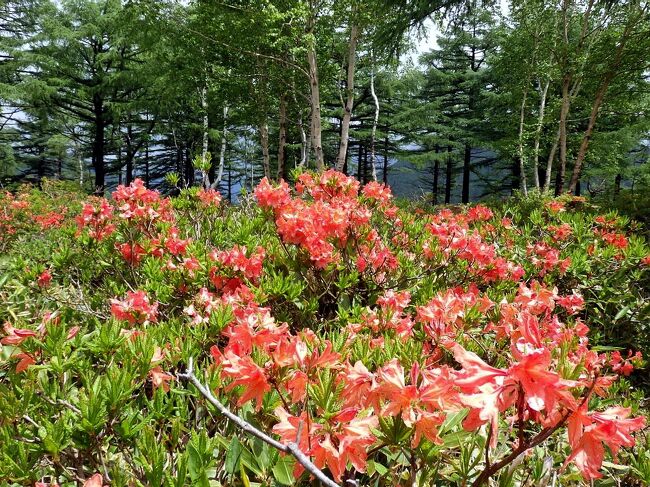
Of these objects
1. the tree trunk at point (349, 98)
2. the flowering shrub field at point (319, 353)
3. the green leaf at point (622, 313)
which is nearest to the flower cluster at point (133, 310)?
the flowering shrub field at point (319, 353)

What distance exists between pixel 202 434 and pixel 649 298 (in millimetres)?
3921

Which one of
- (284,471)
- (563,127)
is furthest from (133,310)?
(563,127)

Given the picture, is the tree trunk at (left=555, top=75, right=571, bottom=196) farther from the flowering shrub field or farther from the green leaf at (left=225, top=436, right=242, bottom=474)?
the green leaf at (left=225, top=436, right=242, bottom=474)

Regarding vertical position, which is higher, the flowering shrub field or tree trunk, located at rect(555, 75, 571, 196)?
tree trunk, located at rect(555, 75, 571, 196)

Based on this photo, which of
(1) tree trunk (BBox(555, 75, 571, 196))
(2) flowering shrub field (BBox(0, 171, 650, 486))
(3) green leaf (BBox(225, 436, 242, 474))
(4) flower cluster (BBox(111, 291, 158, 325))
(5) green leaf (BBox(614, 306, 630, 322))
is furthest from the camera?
(1) tree trunk (BBox(555, 75, 571, 196))

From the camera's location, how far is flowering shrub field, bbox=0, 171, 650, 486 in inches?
Answer: 29.1

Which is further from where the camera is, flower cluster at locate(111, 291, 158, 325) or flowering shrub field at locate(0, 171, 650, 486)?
flower cluster at locate(111, 291, 158, 325)

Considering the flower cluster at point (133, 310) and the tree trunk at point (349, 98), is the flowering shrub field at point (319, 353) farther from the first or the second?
the tree trunk at point (349, 98)

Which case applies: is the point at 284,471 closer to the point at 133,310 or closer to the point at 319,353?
the point at 319,353

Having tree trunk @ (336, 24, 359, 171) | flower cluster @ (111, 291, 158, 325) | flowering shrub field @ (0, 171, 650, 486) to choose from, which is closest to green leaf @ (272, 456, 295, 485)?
flowering shrub field @ (0, 171, 650, 486)

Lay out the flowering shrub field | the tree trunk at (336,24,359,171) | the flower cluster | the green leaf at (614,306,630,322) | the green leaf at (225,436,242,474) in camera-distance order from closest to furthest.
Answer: the flowering shrub field, the green leaf at (225,436,242,474), the flower cluster, the green leaf at (614,306,630,322), the tree trunk at (336,24,359,171)

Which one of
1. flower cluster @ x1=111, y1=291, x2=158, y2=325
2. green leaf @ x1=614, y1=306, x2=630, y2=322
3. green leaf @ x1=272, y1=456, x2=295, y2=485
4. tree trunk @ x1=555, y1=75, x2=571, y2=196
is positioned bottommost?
green leaf @ x1=614, y1=306, x2=630, y2=322

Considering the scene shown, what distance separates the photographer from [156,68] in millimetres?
Answer: 15102

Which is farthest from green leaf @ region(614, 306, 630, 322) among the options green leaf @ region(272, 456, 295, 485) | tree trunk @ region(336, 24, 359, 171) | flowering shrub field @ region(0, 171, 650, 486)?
tree trunk @ region(336, 24, 359, 171)
